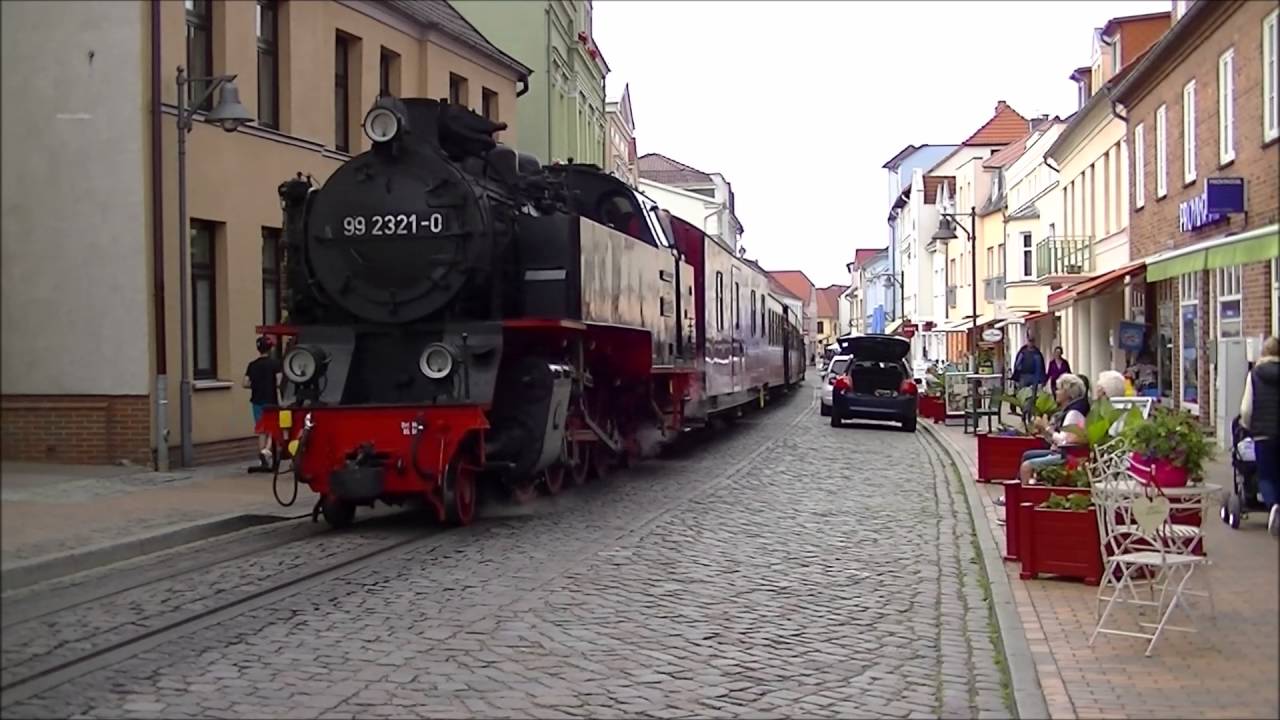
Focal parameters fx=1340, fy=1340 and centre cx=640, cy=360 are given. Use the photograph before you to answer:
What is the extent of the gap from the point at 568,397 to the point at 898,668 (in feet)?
19.8

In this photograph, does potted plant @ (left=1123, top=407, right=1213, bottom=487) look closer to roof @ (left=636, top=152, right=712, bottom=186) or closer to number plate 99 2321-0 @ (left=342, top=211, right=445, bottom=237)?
number plate 99 2321-0 @ (left=342, top=211, right=445, bottom=237)

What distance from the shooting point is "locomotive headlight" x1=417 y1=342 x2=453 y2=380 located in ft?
35.6

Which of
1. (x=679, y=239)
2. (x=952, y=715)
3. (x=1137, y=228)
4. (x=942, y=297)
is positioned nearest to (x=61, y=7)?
(x=952, y=715)

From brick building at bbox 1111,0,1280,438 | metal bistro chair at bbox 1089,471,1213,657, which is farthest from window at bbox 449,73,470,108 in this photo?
metal bistro chair at bbox 1089,471,1213,657

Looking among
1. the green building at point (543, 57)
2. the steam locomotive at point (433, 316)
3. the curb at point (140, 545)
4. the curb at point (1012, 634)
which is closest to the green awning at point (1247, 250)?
the curb at point (1012, 634)

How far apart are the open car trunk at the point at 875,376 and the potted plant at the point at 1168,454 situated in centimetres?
1925

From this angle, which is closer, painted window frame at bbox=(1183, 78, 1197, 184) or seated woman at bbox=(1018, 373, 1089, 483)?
seated woman at bbox=(1018, 373, 1089, 483)

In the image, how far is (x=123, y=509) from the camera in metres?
11.6

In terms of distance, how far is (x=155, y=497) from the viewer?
497 inches

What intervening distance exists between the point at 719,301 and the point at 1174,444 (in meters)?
13.8

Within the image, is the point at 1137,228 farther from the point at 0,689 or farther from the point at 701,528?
the point at 0,689

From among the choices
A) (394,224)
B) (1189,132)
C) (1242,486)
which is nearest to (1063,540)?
(1242,486)

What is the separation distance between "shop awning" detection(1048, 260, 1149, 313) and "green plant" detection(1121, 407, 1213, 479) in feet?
36.9

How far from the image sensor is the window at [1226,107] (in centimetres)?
1616
